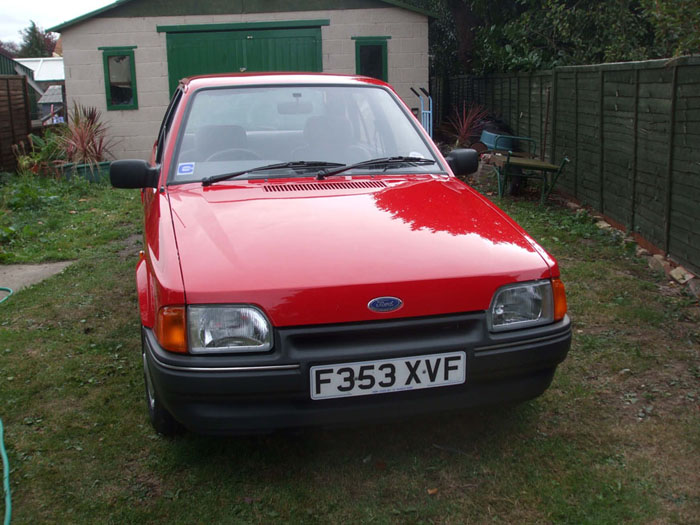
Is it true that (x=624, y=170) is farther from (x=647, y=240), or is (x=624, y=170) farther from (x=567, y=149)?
(x=567, y=149)

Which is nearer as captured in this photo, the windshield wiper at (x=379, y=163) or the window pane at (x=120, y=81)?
the windshield wiper at (x=379, y=163)

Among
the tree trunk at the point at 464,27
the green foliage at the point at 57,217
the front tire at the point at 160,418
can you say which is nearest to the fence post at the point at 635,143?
the front tire at the point at 160,418

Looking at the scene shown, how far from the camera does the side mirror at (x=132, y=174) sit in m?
3.97

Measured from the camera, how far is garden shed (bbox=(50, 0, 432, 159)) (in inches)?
571

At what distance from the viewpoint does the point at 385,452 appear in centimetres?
334

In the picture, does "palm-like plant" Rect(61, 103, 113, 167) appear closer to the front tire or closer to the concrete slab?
the concrete slab

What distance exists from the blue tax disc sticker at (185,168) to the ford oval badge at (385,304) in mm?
1575

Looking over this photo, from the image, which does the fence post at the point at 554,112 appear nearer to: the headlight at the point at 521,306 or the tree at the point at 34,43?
the headlight at the point at 521,306

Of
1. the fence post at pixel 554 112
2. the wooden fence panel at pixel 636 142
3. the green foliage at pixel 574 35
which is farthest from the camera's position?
the green foliage at pixel 574 35

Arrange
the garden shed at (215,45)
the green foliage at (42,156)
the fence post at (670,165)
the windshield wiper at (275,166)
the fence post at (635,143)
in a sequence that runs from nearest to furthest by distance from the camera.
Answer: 1. the windshield wiper at (275,166)
2. the fence post at (670,165)
3. the fence post at (635,143)
4. the green foliage at (42,156)
5. the garden shed at (215,45)

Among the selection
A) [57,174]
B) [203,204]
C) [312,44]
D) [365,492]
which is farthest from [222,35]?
[365,492]

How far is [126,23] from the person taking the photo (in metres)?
14.5

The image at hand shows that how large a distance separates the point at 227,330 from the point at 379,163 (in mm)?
1639

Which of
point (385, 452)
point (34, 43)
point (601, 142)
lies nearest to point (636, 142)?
point (601, 142)
